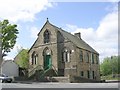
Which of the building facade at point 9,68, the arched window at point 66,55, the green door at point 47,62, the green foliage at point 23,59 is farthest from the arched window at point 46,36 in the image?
the green foliage at point 23,59

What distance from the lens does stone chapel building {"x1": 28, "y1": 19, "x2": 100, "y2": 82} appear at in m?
47.4

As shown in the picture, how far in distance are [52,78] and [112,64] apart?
1707 inches

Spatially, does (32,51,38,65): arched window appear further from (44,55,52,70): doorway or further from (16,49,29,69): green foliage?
(16,49,29,69): green foliage

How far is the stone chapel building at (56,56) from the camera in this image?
47.4 metres

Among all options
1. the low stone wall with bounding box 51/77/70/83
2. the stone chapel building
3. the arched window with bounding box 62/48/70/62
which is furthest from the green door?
the low stone wall with bounding box 51/77/70/83

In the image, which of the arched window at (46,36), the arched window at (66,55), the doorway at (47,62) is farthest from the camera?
the arched window at (46,36)

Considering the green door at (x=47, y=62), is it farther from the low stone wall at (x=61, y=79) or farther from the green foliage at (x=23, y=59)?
the green foliage at (x=23, y=59)

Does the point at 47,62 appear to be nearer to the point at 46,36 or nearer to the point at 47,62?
the point at 47,62

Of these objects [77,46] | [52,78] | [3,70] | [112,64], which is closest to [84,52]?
[77,46]

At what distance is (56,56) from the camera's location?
48.9 m

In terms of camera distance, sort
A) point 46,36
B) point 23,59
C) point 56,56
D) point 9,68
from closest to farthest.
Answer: point 56,56 < point 9,68 < point 46,36 < point 23,59

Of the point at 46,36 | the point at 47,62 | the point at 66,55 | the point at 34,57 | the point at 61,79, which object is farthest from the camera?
the point at 34,57

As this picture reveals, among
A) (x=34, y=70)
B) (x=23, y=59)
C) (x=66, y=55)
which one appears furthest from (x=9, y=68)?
(x=23, y=59)

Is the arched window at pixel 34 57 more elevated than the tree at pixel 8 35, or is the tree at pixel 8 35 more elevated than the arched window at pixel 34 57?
the tree at pixel 8 35
